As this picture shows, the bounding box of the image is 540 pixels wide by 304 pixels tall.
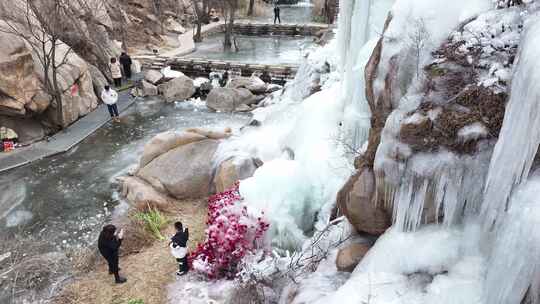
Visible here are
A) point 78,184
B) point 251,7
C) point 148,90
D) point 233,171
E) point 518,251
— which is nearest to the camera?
point 518,251

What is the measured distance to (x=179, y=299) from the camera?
6.31 metres

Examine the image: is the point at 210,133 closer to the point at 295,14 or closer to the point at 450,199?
the point at 450,199

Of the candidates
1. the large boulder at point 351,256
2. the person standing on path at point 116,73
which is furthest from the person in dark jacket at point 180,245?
the person standing on path at point 116,73

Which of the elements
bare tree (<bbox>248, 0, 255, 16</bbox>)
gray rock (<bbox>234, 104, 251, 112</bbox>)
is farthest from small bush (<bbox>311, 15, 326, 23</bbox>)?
gray rock (<bbox>234, 104, 251, 112</bbox>)

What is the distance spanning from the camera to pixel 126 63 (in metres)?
16.7

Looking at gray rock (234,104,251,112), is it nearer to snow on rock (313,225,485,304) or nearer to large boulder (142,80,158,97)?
large boulder (142,80,158,97)

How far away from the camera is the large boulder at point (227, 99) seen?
14.8 m

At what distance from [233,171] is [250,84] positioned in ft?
25.3

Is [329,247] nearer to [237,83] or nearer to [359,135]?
[359,135]

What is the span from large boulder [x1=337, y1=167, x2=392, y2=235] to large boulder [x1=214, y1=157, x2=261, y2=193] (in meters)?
3.77

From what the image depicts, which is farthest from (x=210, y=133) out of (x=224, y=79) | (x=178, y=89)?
(x=224, y=79)

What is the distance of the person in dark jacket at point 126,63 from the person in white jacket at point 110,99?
3.63 m

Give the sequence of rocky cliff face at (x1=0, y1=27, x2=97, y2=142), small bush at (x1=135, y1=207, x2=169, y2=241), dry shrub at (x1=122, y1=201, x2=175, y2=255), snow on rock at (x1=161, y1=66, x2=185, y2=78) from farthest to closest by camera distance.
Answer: snow on rock at (x1=161, y1=66, x2=185, y2=78) < rocky cliff face at (x1=0, y1=27, x2=97, y2=142) < small bush at (x1=135, y1=207, x2=169, y2=241) < dry shrub at (x1=122, y1=201, x2=175, y2=255)

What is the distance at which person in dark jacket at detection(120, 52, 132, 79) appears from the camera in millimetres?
16562
